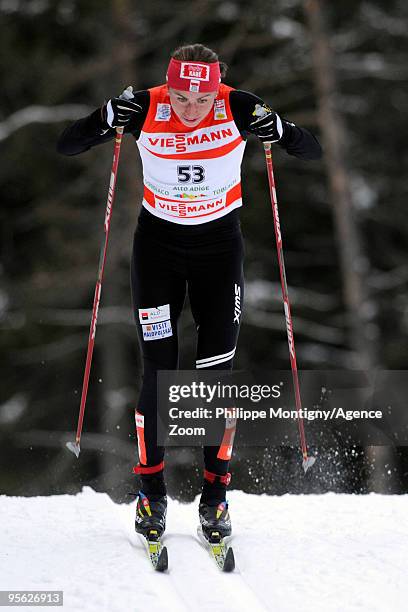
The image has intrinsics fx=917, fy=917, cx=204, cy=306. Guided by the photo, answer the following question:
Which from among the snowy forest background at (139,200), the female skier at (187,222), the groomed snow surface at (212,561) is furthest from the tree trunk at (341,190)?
the female skier at (187,222)

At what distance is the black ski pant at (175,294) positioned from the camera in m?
4.45

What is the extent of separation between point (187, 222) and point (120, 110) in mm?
620

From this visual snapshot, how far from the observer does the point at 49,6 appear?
14.7 m

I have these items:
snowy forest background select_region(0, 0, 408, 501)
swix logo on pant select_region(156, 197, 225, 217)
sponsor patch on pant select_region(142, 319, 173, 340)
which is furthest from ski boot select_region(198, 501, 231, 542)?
snowy forest background select_region(0, 0, 408, 501)

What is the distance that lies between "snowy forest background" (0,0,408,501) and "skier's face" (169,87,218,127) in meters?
7.74

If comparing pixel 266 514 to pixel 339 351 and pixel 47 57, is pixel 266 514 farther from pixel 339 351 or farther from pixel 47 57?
pixel 47 57

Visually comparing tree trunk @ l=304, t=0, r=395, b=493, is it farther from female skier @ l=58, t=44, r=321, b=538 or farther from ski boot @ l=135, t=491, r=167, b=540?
ski boot @ l=135, t=491, r=167, b=540

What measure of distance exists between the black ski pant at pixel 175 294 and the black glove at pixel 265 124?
0.45 m

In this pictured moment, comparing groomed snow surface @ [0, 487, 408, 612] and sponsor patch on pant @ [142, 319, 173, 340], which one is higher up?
sponsor patch on pant @ [142, 319, 173, 340]

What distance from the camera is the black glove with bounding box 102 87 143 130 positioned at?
4.25 m

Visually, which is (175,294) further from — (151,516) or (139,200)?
(139,200)

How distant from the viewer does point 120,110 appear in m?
4.24

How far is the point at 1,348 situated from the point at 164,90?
11.1 meters

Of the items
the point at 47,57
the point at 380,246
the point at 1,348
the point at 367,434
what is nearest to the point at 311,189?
the point at 380,246
